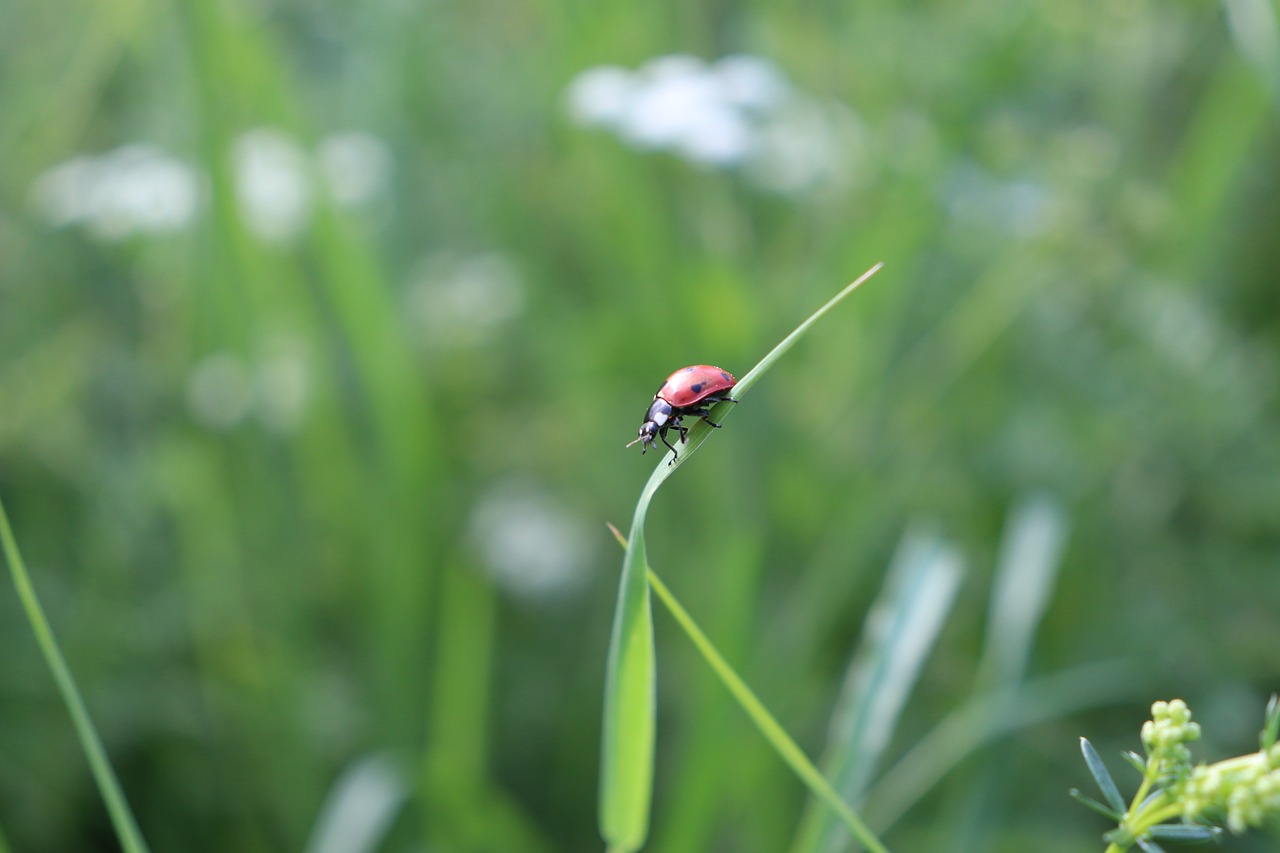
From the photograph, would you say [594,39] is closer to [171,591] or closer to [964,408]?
[964,408]

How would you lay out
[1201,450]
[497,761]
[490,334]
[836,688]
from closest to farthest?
[1201,450]
[836,688]
[497,761]
[490,334]

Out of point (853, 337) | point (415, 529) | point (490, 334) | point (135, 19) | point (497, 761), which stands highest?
point (135, 19)

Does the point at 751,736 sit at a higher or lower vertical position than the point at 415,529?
lower

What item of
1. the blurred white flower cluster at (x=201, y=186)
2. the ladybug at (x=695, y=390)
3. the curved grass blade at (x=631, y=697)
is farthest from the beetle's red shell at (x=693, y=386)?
the blurred white flower cluster at (x=201, y=186)

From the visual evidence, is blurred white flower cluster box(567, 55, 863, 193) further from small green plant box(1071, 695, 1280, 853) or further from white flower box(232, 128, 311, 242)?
small green plant box(1071, 695, 1280, 853)

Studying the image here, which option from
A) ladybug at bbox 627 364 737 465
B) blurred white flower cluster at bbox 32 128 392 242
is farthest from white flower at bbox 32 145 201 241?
ladybug at bbox 627 364 737 465

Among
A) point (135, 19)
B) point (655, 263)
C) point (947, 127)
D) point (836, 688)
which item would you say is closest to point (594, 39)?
point (655, 263)
